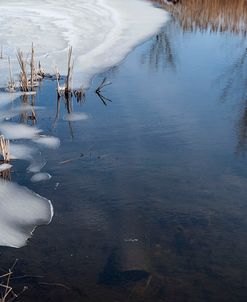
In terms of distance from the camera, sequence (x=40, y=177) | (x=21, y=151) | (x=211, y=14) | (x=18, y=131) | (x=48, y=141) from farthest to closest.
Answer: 1. (x=211, y=14)
2. (x=18, y=131)
3. (x=48, y=141)
4. (x=21, y=151)
5. (x=40, y=177)

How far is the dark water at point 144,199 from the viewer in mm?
2775

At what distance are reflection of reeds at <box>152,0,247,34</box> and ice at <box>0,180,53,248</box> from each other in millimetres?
7674

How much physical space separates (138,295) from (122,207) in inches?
37.1

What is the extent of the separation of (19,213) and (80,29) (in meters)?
7.36

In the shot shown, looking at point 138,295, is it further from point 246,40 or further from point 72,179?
point 246,40

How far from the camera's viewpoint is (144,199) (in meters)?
3.62

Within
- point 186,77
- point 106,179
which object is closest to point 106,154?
point 106,179

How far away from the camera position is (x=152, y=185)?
12.6ft

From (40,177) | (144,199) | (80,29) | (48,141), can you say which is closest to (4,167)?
(40,177)

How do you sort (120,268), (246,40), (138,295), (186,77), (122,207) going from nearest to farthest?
(138,295), (120,268), (122,207), (186,77), (246,40)

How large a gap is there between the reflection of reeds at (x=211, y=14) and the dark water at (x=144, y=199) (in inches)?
180

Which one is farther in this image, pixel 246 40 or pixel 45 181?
pixel 246 40

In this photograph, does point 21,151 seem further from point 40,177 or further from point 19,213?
point 19,213

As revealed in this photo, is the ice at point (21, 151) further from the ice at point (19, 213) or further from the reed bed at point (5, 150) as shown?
the ice at point (19, 213)
